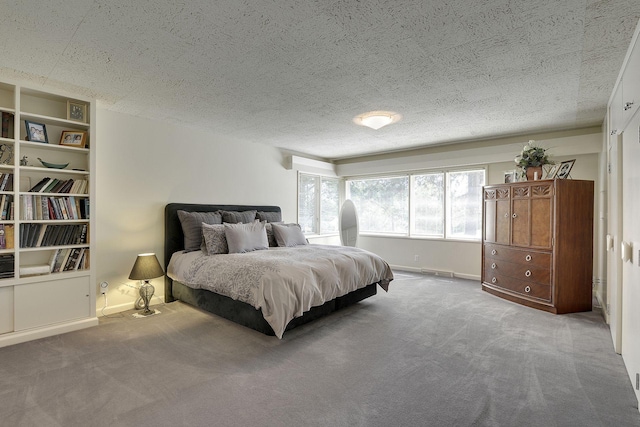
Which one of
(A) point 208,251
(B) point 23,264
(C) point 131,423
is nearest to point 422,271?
(A) point 208,251

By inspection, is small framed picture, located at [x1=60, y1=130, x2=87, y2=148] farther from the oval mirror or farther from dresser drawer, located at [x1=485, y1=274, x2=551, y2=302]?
dresser drawer, located at [x1=485, y1=274, x2=551, y2=302]

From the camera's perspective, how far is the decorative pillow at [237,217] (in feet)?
15.3

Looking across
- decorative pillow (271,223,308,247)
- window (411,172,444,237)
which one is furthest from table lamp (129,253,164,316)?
window (411,172,444,237)

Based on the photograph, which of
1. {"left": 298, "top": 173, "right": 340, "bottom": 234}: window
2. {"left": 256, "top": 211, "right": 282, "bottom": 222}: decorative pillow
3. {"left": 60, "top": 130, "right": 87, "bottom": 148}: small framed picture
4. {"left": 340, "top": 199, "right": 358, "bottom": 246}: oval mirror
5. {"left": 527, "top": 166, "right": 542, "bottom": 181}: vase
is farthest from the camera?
{"left": 340, "top": 199, "right": 358, "bottom": 246}: oval mirror

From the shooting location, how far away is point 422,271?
609cm

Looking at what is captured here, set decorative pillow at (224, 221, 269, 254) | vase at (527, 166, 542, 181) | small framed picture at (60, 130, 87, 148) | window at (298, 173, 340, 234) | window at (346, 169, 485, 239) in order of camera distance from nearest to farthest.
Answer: small framed picture at (60, 130, 87, 148), decorative pillow at (224, 221, 269, 254), vase at (527, 166, 542, 181), window at (346, 169, 485, 239), window at (298, 173, 340, 234)

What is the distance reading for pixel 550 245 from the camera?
3812 mm

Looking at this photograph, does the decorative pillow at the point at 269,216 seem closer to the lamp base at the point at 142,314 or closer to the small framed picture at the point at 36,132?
the lamp base at the point at 142,314

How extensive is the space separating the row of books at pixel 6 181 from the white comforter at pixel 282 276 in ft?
5.74

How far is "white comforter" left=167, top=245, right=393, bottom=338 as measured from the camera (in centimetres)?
285

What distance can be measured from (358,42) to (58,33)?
204cm

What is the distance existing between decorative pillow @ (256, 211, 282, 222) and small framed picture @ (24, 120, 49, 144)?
2811mm

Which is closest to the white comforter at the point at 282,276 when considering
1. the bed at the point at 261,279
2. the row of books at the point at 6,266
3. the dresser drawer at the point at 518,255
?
the bed at the point at 261,279

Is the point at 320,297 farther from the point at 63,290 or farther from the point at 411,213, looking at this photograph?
the point at 411,213
